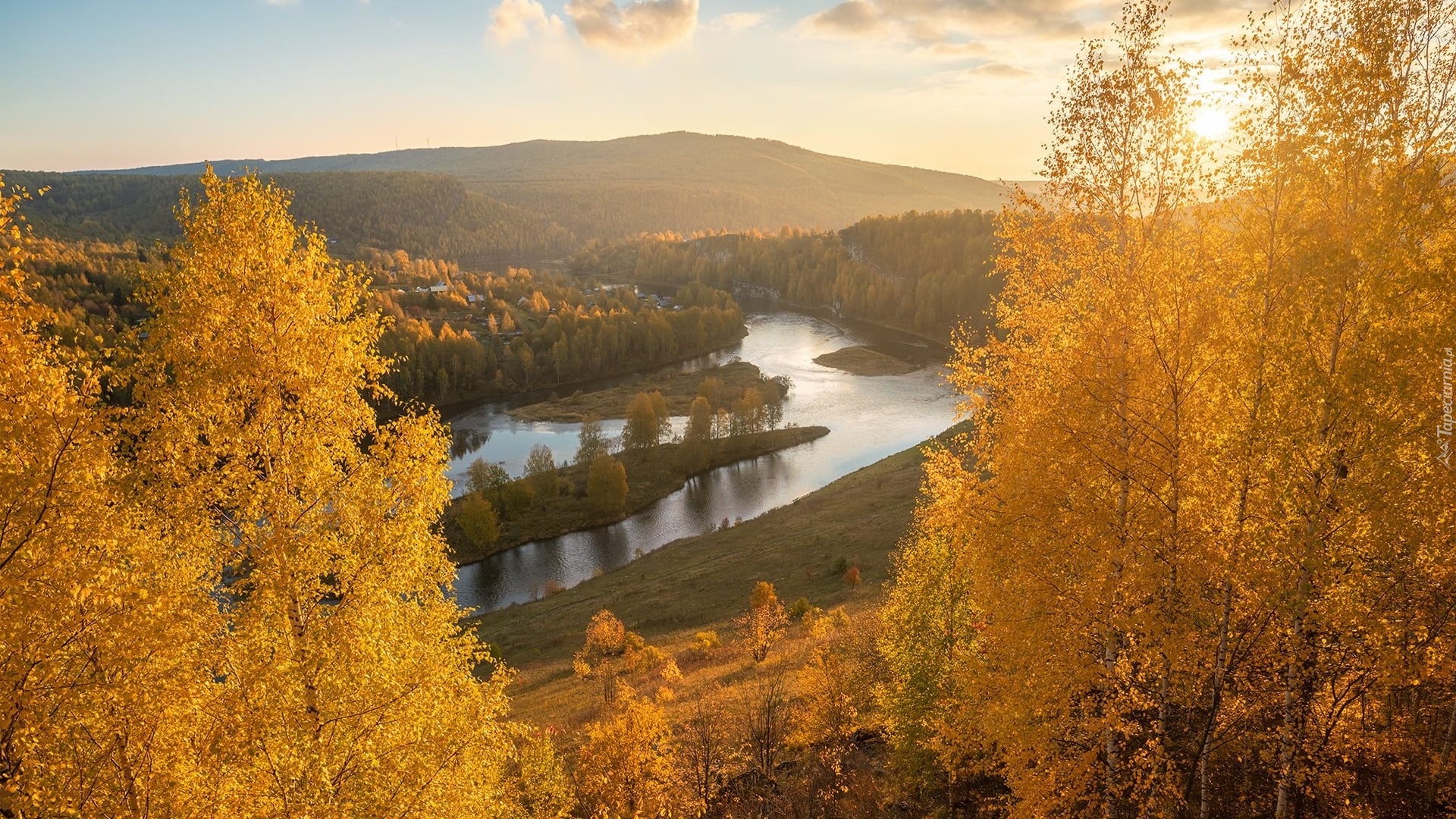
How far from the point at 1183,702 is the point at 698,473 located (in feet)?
228

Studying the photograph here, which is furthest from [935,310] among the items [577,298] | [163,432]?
[163,432]

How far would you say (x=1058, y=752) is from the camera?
38.6 feet

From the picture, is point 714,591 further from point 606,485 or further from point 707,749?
point 707,749

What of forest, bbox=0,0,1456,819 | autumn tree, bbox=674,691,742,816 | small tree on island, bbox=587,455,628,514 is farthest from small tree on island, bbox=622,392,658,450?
forest, bbox=0,0,1456,819

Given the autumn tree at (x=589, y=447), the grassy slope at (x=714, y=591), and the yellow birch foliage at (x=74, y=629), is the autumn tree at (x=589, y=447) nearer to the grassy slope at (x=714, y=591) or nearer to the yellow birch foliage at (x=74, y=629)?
the grassy slope at (x=714, y=591)

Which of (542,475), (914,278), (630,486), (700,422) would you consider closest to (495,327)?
(700,422)

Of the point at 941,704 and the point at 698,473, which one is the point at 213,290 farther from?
the point at 698,473

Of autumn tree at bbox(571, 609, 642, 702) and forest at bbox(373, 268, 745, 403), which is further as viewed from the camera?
forest at bbox(373, 268, 745, 403)

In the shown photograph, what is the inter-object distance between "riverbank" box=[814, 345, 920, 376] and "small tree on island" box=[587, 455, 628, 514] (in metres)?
56.7

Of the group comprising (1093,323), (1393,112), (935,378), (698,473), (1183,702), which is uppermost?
(1393,112)

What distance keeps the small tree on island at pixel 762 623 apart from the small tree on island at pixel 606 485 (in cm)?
2861

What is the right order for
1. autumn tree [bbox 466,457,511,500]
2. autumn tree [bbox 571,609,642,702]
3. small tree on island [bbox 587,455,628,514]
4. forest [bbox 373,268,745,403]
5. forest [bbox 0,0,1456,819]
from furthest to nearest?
forest [bbox 373,268,745,403], small tree on island [bbox 587,455,628,514], autumn tree [bbox 466,457,511,500], autumn tree [bbox 571,609,642,702], forest [bbox 0,0,1456,819]

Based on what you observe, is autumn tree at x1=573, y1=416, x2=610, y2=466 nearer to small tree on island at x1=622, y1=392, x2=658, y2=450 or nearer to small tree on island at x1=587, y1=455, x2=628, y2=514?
small tree on island at x1=622, y1=392, x2=658, y2=450

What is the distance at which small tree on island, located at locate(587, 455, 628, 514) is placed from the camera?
68062 mm
